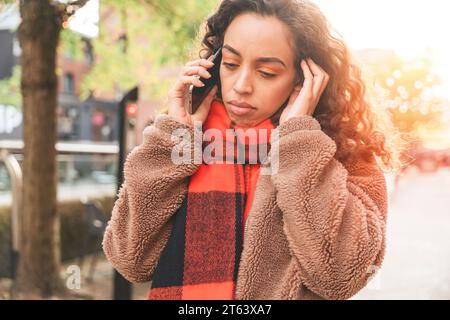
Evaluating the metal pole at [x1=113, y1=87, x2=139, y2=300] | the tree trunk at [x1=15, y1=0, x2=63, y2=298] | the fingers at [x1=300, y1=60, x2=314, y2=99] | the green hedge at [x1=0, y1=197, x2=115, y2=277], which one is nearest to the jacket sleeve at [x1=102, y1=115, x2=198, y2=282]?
the fingers at [x1=300, y1=60, x2=314, y2=99]

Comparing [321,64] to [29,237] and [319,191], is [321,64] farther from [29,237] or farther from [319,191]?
[29,237]

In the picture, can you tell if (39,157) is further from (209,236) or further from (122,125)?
(209,236)

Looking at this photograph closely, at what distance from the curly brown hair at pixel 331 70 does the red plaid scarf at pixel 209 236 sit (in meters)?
0.15

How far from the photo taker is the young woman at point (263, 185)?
3.67ft

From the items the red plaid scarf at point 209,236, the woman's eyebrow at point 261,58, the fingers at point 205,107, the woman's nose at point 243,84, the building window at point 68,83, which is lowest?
the building window at point 68,83

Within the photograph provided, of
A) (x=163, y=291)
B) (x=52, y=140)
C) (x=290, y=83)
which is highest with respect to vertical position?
(x=290, y=83)

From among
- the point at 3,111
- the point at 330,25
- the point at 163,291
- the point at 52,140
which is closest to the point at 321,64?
the point at 330,25

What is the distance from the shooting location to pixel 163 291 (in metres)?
1.20

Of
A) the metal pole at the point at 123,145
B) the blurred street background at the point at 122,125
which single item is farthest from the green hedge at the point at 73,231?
the metal pole at the point at 123,145

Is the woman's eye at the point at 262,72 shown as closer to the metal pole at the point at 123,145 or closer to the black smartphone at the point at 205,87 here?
the black smartphone at the point at 205,87

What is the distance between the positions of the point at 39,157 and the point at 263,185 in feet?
12.1

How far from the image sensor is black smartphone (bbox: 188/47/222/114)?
4.03 ft

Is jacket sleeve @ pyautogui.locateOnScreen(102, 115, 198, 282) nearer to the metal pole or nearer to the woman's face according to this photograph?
the woman's face
